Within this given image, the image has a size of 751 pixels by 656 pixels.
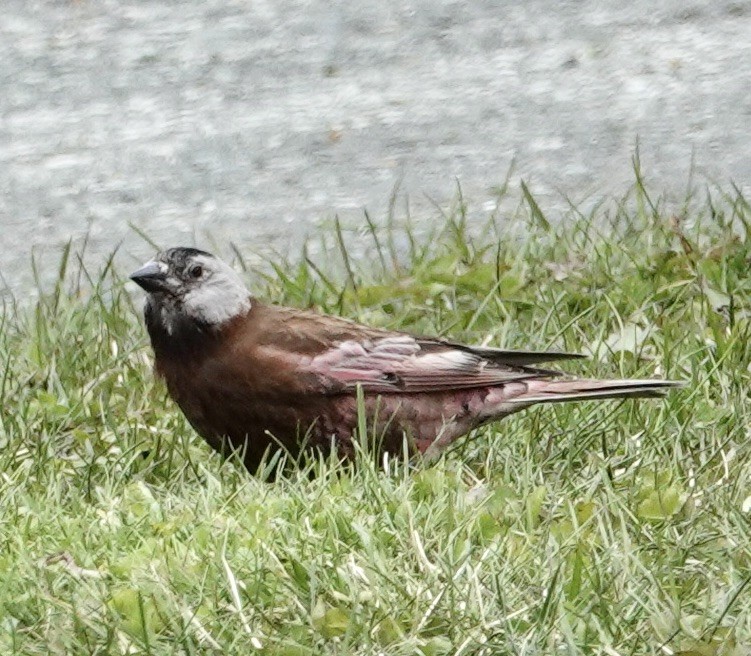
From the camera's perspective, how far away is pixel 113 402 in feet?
20.1

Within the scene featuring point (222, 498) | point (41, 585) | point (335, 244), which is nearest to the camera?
point (41, 585)

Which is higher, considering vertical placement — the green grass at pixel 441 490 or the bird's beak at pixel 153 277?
the bird's beak at pixel 153 277

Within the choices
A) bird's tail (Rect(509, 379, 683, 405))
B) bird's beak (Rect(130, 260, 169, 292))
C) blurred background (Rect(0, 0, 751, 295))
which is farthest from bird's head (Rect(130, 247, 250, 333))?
blurred background (Rect(0, 0, 751, 295))

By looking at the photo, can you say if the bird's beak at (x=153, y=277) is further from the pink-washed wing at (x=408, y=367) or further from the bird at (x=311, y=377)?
the pink-washed wing at (x=408, y=367)

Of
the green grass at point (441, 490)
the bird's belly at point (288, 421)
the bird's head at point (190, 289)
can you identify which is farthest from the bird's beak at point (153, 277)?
the green grass at point (441, 490)

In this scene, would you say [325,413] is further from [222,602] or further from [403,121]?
[403,121]

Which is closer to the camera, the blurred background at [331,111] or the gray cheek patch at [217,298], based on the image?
the gray cheek patch at [217,298]

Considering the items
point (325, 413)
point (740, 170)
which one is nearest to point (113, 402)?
point (325, 413)

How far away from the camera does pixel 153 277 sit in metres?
5.59

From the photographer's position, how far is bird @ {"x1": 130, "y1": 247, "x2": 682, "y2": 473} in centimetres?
537

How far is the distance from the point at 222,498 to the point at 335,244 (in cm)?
279

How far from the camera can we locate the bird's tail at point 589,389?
17.7 ft

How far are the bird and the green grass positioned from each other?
110 millimetres

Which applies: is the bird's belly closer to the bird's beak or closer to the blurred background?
the bird's beak
